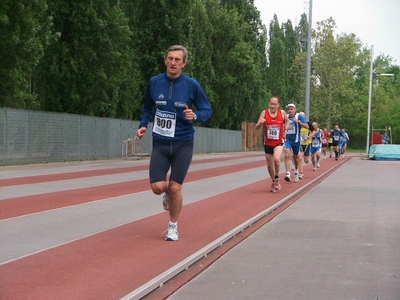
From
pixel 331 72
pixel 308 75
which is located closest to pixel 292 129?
pixel 308 75

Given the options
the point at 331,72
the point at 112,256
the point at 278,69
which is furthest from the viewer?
the point at 278,69

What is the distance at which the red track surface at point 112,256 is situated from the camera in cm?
627

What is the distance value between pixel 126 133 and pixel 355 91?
49845 millimetres

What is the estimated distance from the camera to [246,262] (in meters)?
7.75

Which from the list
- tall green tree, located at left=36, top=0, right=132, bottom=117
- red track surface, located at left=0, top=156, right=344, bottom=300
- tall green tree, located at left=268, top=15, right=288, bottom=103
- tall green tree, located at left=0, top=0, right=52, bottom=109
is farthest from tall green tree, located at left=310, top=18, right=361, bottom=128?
red track surface, located at left=0, top=156, right=344, bottom=300

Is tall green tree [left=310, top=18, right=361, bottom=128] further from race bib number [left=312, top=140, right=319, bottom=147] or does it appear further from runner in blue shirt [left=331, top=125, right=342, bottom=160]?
race bib number [left=312, top=140, right=319, bottom=147]

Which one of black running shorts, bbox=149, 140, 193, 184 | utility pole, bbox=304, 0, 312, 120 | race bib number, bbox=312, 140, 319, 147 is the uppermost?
utility pole, bbox=304, 0, 312, 120

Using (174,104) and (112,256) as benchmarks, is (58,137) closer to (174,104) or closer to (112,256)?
(174,104)

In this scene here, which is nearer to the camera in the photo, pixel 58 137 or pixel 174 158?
pixel 174 158

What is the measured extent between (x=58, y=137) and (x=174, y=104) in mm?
25257

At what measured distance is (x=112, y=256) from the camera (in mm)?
7832

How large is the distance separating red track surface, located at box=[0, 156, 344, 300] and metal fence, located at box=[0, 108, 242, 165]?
15599 mm

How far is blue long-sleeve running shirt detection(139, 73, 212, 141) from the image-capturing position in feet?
29.2

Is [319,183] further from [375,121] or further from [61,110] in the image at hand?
[375,121]
